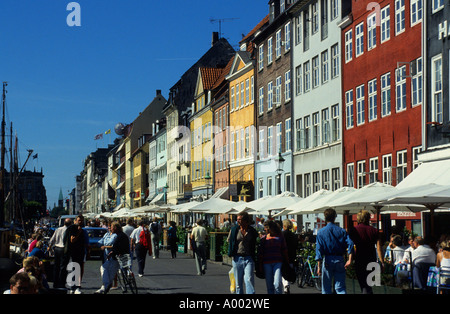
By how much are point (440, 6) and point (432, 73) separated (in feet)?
7.76

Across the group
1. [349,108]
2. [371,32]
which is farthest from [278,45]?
[371,32]

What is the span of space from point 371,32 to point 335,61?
516cm

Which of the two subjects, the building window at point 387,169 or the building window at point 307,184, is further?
the building window at point 307,184

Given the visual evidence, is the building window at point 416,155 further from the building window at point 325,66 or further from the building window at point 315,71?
the building window at point 315,71

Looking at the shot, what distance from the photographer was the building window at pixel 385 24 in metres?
35.5

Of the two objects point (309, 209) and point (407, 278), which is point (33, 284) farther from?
point (309, 209)

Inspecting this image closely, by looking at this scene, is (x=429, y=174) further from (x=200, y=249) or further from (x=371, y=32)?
(x=371, y=32)

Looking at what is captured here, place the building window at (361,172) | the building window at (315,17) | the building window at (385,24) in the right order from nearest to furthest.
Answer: the building window at (385,24) → the building window at (361,172) → the building window at (315,17)

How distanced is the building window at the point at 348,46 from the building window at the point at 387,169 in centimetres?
651

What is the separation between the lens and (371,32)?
123 ft

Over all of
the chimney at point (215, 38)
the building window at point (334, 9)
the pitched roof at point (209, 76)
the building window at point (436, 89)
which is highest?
the chimney at point (215, 38)

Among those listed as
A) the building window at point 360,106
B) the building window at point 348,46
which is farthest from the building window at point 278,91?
the building window at point 360,106
